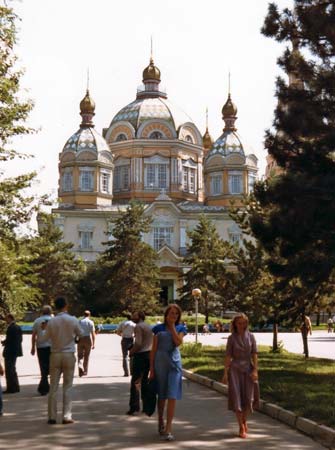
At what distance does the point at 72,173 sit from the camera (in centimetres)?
7450

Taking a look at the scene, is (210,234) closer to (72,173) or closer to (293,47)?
(72,173)

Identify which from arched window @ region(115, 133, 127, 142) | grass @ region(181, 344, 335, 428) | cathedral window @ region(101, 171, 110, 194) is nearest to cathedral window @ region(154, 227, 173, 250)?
cathedral window @ region(101, 171, 110, 194)

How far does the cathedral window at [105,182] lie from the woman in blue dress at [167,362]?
212ft

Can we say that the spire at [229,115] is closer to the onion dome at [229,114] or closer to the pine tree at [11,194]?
the onion dome at [229,114]

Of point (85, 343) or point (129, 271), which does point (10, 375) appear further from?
point (129, 271)

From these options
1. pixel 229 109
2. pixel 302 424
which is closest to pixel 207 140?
pixel 229 109

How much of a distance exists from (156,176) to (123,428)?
221ft

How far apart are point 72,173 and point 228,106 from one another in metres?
19.0

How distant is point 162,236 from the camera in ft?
237

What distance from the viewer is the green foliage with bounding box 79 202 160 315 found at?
2178 inches

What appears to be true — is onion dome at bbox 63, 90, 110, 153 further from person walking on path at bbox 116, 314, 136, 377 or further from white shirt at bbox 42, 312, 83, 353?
white shirt at bbox 42, 312, 83, 353

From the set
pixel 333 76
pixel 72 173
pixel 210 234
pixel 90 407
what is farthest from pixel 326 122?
pixel 72 173

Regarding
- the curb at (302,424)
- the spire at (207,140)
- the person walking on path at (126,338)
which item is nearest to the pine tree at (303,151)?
the person walking on path at (126,338)

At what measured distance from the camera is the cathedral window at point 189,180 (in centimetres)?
7919
